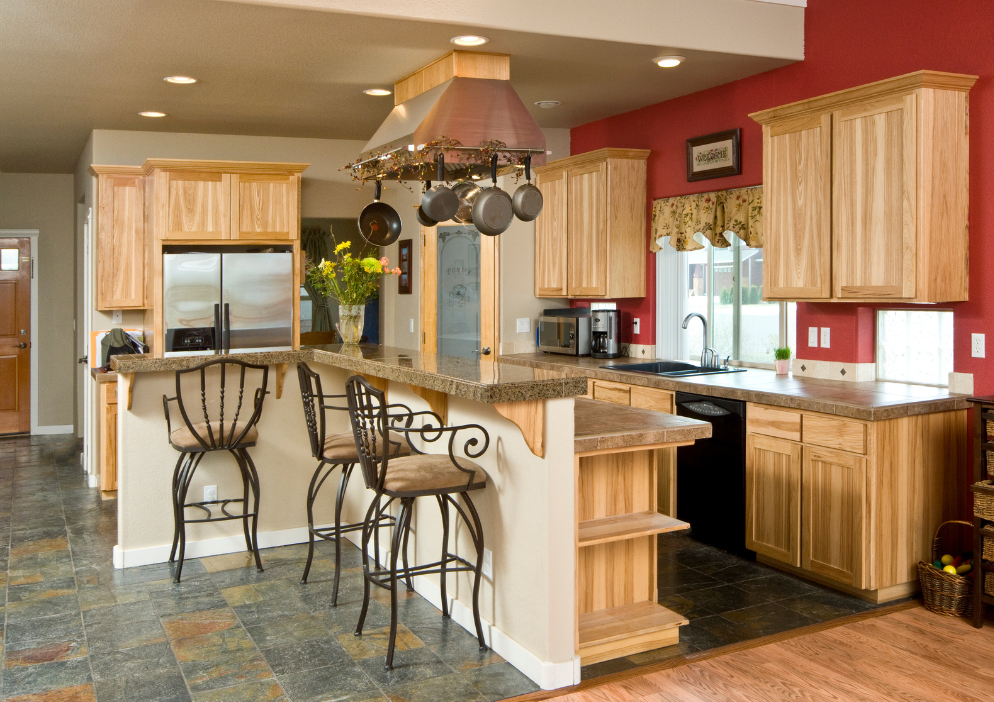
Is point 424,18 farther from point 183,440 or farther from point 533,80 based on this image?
point 183,440

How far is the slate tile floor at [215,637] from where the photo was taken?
9.74 ft

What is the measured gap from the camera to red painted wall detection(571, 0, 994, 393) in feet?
12.4

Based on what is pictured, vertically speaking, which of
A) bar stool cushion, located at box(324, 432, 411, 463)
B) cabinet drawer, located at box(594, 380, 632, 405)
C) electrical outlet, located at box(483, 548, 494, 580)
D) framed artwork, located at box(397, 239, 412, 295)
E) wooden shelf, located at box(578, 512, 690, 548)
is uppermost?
framed artwork, located at box(397, 239, 412, 295)

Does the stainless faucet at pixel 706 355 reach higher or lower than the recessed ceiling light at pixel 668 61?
lower

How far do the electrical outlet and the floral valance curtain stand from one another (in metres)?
2.45

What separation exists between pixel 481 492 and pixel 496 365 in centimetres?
50

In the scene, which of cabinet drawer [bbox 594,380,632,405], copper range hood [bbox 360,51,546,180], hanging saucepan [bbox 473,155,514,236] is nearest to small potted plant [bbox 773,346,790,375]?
cabinet drawer [bbox 594,380,632,405]

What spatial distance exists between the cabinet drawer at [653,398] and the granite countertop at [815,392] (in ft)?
0.13

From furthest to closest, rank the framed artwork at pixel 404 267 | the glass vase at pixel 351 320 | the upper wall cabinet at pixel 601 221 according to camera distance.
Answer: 1. the framed artwork at pixel 404 267
2. the upper wall cabinet at pixel 601 221
3. the glass vase at pixel 351 320

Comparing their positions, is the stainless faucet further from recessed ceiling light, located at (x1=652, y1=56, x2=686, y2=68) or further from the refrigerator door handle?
the refrigerator door handle

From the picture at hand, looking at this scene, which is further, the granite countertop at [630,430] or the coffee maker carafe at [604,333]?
the coffee maker carafe at [604,333]

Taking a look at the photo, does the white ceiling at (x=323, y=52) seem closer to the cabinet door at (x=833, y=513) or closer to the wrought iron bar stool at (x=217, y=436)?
the wrought iron bar stool at (x=217, y=436)

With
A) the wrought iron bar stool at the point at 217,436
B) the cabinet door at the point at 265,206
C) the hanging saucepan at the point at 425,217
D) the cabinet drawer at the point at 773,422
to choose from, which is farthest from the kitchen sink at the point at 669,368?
the cabinet door at the point at 265,206

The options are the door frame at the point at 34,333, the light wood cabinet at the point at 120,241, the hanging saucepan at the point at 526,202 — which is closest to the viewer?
the hanging saucepan at the point at 526,202
